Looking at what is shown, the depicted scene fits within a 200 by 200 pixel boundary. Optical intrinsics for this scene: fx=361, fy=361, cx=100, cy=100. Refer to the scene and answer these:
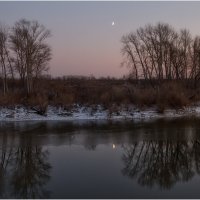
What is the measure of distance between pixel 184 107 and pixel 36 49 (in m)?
18.6

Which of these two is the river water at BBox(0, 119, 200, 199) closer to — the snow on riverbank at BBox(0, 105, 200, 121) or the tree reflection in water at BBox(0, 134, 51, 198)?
the tree reflection in water at BBox(0, 134, 51, 198)

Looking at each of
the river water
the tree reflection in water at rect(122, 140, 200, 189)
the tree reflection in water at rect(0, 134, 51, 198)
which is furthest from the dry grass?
the tree reflection in water at rect(0, 134, 51, 198)

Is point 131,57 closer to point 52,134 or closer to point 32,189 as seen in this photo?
point 52,134

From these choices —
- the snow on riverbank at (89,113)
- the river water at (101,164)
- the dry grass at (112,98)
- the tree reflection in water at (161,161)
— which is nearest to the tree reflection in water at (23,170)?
the river water at (101,164)

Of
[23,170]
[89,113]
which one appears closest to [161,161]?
[23,170]

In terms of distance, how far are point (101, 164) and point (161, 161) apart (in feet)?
7.76

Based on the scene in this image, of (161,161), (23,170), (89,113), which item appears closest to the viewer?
(23,170)

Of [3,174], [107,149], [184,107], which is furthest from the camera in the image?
[184,107]

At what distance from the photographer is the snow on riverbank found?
104ft

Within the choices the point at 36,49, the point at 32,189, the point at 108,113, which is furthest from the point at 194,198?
the point at 36,49

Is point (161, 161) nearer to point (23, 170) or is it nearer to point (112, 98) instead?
point (23, 170)

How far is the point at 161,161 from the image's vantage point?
1391 centimetres

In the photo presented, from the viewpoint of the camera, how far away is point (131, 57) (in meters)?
51.8

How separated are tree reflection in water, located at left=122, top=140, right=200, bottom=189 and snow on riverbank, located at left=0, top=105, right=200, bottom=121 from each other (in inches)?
558
